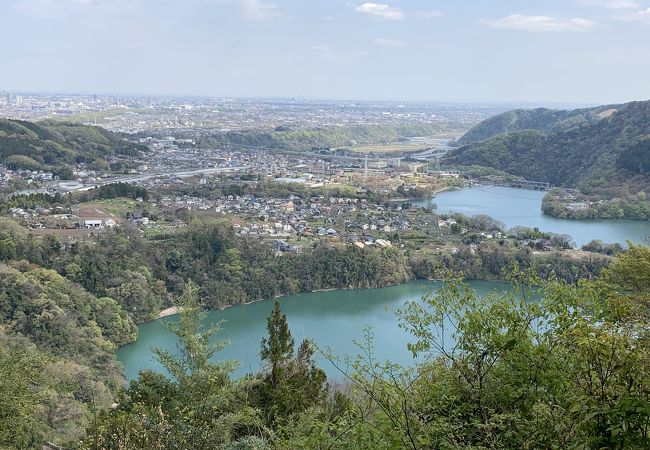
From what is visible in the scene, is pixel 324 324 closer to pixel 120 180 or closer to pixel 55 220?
pixel 55 220

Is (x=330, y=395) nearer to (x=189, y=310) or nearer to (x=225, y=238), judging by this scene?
(x=189, y=310)

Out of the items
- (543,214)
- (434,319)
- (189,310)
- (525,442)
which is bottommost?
(543,214)

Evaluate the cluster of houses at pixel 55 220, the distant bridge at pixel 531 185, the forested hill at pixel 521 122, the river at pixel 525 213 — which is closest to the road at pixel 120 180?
the cluster of houses at pixel 55 220

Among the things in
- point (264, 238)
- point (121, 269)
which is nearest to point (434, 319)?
point (121, 269)

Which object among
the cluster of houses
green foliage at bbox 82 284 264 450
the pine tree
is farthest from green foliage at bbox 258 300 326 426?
the cluster of houses

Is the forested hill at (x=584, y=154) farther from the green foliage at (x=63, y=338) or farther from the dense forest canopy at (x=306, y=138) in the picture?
the green foliage at (x=63, y=338)

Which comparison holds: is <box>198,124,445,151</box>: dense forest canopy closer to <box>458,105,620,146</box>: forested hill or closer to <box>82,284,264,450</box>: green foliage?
<box>458,105,620,146</box>: forested hill

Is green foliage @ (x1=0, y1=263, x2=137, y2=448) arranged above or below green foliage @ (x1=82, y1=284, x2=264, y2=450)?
below
